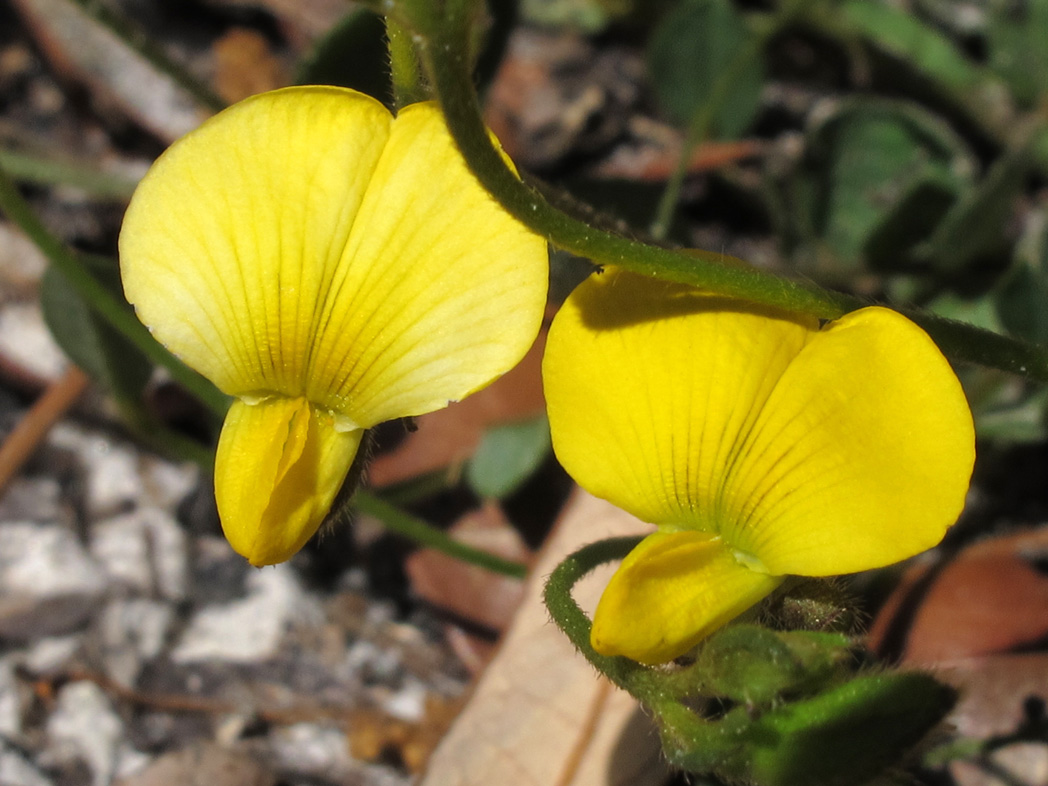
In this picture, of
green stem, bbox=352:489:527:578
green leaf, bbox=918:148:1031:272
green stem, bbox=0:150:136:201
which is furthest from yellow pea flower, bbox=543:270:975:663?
green stem, bbox=0:150:136:201

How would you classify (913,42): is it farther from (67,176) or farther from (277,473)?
(277,473)

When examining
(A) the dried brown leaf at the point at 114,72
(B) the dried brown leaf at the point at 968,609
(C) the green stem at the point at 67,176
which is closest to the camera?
(B) the dried brown leaf at the point at 968,609

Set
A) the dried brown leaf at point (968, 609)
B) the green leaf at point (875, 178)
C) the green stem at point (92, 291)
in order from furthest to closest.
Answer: the green leaf at point (875, 178)
the dried brown leaf at point (968, 609)
the green stem at point (92, 291)

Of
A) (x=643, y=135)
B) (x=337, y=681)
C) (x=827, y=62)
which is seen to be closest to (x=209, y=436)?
(x=337, y=681)

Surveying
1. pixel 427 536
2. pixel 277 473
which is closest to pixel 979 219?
pixel 427 536

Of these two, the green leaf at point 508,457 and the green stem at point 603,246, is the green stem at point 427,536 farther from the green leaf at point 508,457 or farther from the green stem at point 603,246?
the green stem at point 603,246

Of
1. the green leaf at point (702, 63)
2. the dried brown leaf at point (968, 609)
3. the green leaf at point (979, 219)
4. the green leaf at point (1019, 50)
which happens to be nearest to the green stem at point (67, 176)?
the green leaf at point (702, 63)

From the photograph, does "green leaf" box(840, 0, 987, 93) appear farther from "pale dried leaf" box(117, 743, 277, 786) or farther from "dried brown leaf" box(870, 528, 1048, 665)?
"pale dried leaf" box(117, 743, 277, 786)
